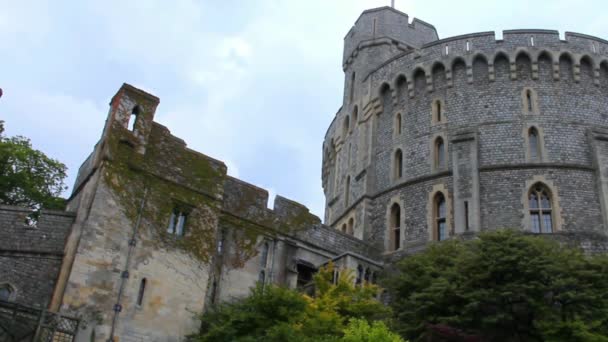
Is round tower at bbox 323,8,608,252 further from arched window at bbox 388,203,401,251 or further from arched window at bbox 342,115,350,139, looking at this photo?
arched window at bbox 342,115,350,139

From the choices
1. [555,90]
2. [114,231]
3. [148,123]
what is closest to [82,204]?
[114,231]

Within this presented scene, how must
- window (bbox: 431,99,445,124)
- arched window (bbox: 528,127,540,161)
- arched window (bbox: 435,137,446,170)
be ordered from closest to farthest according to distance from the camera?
arched window (bbox: 528,127,540,161), arched window (bbox: 435,137,446,170), window (bbox: 431,99,445,124)

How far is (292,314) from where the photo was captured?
17188 mm

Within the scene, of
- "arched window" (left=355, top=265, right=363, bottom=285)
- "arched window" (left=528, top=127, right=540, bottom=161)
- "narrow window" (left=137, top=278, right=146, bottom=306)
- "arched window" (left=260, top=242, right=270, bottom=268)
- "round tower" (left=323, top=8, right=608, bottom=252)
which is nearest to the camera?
"narrow window" (left=137, top=278, right=146, bottom=306)

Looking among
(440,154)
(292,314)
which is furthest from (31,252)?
(440,154)

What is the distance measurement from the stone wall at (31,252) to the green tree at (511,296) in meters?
9.61

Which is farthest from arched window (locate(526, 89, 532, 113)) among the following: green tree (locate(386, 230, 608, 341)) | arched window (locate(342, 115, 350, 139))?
arched window (locate(342, 115, 350, 139))

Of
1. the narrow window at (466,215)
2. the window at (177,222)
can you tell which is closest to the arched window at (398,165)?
the narrow window at (466,215)

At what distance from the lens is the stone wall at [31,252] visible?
58.0 ft

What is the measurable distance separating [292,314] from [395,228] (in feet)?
35.0

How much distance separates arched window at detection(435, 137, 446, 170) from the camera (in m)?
27.1

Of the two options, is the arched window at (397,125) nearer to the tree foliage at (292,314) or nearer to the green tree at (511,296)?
the green tree at (511,296)

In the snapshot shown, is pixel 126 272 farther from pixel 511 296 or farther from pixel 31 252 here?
pixel 511 296

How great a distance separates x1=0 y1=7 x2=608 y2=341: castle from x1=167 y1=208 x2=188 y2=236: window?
4 centimetres
